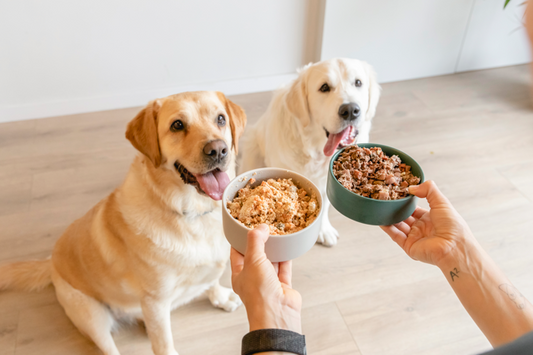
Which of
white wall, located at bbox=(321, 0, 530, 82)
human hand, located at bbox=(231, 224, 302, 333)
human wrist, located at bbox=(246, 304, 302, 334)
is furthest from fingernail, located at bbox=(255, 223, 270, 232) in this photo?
white wall, located at bbox=(321, 0, 530, 82)

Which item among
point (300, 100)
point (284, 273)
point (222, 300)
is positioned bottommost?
point (222, 300)

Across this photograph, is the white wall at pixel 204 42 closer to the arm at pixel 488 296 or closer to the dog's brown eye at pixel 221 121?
the dog's brown eye at pixel 221 121

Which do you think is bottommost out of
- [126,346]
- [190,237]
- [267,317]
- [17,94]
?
[126,346]

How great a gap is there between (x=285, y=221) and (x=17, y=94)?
9.41 feet

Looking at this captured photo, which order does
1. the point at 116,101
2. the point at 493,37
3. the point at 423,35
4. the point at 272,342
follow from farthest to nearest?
the point at 493,37
the point at 423,35
the point at 116,101
the point at 272,342

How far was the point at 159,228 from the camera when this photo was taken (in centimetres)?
128

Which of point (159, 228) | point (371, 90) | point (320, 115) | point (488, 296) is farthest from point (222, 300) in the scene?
point (371, 90)

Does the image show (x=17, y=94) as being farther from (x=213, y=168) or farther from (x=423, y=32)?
(x=423, y=32)

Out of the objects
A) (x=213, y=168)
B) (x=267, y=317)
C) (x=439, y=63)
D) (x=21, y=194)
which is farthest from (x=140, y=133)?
(x=439, y=63)

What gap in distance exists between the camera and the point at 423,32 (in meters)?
3.17

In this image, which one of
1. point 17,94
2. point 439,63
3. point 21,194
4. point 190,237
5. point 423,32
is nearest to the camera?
point 190,237

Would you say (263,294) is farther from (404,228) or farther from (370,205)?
(404,228)

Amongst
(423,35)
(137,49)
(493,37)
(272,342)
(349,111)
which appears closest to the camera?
(272,342)

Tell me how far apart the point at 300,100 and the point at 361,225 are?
2.96ft
